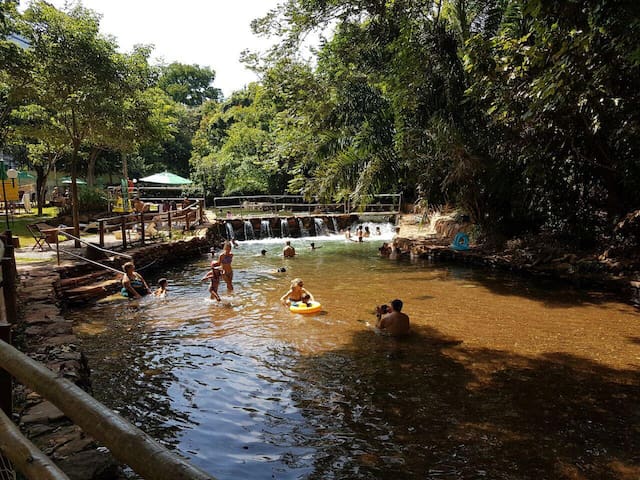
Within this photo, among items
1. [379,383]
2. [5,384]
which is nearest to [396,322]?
[379,383]

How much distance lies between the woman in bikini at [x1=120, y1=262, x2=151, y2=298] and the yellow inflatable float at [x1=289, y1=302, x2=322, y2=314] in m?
4.09

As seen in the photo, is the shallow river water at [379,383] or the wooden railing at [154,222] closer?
the shallow river water at [379,383]

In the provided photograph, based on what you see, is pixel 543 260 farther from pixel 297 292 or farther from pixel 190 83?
pixel 190 83

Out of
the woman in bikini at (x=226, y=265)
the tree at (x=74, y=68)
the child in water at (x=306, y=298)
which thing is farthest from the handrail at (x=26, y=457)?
the tree at (x=74, y=68)

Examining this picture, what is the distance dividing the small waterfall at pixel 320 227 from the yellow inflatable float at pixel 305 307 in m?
14.4

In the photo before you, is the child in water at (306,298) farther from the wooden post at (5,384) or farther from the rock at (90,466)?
the wooden post at (5,384)

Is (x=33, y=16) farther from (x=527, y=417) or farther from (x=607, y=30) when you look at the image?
(x=527, y=417)

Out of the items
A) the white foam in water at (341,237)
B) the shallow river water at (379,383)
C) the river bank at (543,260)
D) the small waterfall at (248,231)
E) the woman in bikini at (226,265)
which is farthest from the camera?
the small waterfall at (248,231)

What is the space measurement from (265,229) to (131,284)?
12936 millimetres

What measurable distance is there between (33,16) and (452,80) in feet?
40.1

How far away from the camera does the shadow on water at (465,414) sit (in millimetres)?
4703

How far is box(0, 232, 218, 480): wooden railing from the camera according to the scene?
1317 mm

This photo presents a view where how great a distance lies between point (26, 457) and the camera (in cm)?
176

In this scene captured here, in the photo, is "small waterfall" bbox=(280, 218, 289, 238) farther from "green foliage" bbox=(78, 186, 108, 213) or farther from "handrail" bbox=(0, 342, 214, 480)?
"handrail" bbox=(0, 342, 214, 480)
